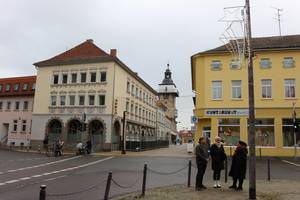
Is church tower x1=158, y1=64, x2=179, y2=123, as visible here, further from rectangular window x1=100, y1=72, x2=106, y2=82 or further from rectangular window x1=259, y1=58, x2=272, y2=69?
rectangular window x1=259, y1=58, x2=272, y2=69

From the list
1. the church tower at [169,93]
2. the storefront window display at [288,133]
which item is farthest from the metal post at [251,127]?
the church tower at [169,93]

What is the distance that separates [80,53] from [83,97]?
679cm

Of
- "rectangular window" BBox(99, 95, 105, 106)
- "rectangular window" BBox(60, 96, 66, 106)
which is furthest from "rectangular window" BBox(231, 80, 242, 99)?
"rectangular window" BBox(60, 96, 66, 106)

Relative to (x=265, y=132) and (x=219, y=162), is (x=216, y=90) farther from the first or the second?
(x=219, y=162)

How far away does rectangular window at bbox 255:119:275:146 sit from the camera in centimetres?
3322

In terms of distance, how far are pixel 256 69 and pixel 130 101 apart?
879 inches

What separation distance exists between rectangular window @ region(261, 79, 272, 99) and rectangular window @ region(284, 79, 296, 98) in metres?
1.45

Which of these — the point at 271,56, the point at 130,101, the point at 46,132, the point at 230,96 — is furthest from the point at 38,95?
the point at 271,56

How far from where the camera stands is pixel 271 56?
1358 inches

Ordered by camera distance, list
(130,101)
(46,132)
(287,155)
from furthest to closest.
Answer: (130,101) → (46,132) → (287,155)

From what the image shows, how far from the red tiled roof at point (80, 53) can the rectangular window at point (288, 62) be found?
23.1 m

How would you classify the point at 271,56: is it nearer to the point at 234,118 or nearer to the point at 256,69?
the point at 256,69

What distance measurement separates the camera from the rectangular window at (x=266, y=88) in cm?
3409

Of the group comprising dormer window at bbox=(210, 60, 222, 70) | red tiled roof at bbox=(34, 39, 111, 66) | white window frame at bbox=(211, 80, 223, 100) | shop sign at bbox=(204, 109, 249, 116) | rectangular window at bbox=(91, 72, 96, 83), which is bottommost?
shop sign at bbox=(204, 109, 249, 116)
